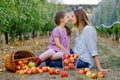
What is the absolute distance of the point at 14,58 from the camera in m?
7.36

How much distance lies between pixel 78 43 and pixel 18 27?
395 inches

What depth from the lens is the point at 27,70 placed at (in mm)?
6551

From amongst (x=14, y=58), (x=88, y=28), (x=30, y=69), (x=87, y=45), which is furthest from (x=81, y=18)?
(x=14, y=58)

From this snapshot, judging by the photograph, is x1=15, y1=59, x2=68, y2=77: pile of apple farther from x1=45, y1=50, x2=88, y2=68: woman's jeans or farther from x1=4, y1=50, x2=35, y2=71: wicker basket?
x1=45, y1=50, x2=88, y2=68: woman's jeans

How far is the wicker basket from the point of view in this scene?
22.4 feet

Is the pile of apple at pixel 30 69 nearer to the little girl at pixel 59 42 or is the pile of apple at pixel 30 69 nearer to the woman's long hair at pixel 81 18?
the little girl at pixel 59 42

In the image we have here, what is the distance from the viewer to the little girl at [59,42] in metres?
7.21

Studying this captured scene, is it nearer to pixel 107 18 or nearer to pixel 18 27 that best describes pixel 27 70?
pixel 18 27

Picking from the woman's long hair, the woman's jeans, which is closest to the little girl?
the woman's jeans

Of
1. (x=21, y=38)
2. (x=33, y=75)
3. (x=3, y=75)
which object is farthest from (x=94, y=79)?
(x=21, y=38)

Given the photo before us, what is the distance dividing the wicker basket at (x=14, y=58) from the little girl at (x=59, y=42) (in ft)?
0.87

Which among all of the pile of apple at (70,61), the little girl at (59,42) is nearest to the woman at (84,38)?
the pile of apple at (70,61)

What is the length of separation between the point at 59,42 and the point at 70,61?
26.9 inches

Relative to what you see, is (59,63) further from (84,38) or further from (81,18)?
(81,18)
